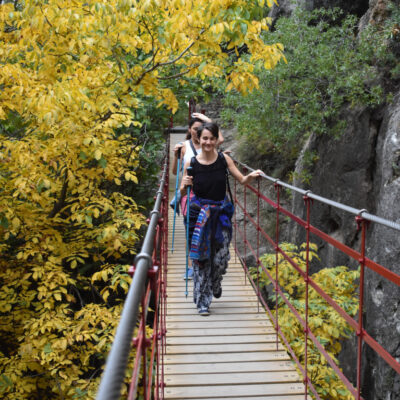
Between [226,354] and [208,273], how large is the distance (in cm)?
83

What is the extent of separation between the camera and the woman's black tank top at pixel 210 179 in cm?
431

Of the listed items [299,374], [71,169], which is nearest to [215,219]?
[299,374]

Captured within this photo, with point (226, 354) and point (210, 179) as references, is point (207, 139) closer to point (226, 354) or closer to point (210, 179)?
point (210, 179)

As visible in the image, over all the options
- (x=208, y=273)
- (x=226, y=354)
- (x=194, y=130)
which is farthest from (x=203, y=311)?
(x=194, y=130)

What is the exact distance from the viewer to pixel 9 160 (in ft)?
16.8

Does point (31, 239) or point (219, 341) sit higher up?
point (31, 239)

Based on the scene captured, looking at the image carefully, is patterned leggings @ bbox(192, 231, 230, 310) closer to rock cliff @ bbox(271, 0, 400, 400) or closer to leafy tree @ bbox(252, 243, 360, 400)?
leafy tree @ bbox(252, 243, 360, 400)

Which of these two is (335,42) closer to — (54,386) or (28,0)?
(28,0)

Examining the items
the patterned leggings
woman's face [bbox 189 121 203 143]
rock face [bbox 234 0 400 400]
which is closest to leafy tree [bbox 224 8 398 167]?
rock face [bbox 234 0 400 400]

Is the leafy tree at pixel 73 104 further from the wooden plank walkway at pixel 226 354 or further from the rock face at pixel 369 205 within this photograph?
the rock face at pixel 369 205

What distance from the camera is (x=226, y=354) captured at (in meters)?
3.75

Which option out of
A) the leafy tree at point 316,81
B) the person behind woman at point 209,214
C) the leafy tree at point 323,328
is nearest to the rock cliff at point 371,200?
the leafy tree at point 316,81

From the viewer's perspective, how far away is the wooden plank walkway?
3.25 m

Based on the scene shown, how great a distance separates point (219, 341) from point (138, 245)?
6.85m
